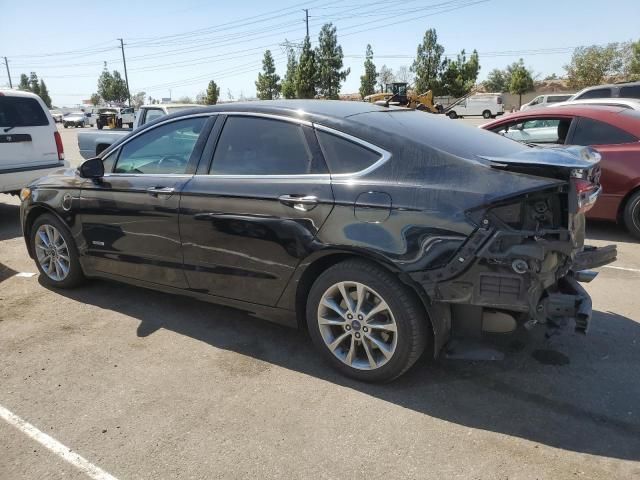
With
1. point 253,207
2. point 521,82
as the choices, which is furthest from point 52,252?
point 521,82

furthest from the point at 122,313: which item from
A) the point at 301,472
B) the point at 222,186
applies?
the point at 301,472

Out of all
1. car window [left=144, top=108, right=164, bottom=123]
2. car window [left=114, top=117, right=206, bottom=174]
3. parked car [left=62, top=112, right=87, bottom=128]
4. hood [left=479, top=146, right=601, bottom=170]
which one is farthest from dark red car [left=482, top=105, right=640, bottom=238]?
parked car [left=62, top=112, right=87, bottom=128]

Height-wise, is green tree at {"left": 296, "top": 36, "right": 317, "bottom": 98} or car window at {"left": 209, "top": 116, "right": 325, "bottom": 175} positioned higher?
green tree at {"left": 296, "top": 36, "right": 317, "bottom": 98}

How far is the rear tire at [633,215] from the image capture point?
20.2ft

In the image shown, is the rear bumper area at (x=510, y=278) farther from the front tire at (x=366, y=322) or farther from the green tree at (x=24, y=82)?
the green tree at (x=24, y=82)

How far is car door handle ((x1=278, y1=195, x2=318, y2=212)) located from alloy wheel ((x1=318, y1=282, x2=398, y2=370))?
51 cm

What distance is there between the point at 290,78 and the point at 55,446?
180 feet

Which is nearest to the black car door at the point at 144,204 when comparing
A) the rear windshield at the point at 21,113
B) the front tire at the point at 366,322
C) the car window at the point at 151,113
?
the front tire at the point at 366,322

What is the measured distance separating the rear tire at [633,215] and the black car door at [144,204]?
16.5ft

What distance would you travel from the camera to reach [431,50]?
61.2 m

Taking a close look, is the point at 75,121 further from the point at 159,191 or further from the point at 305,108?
the point at 305,108

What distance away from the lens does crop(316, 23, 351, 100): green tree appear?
54.4 meters

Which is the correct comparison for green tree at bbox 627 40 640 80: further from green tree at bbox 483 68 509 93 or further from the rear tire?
the rear tire

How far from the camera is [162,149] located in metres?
4.16
